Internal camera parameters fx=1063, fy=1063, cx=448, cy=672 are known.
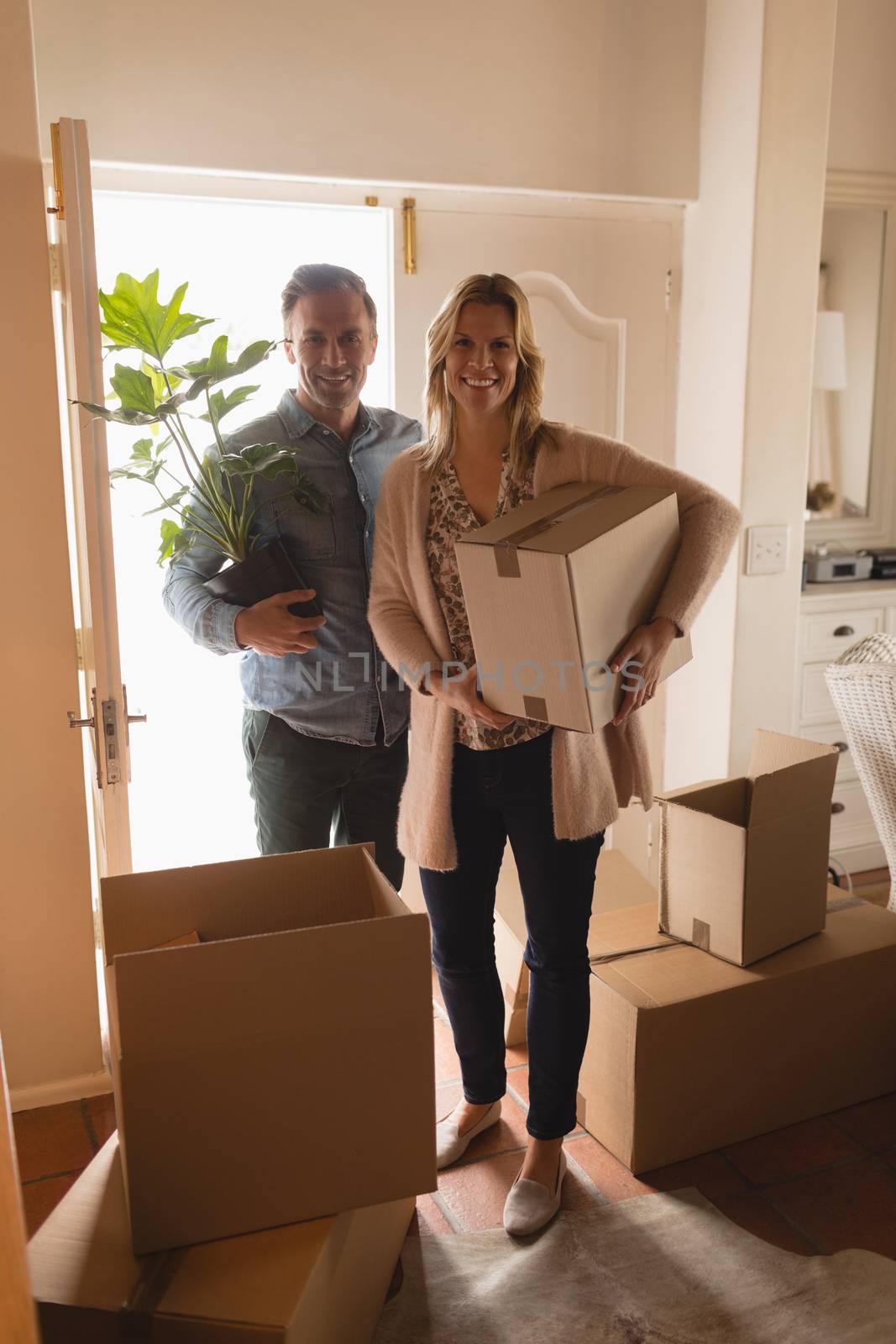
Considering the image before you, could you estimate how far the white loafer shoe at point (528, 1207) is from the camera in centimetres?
171

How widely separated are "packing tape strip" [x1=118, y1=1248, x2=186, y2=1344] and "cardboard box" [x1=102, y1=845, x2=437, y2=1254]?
1.0 inches

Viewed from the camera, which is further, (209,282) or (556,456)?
(209,282)

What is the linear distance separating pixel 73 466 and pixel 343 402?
54 centimetres

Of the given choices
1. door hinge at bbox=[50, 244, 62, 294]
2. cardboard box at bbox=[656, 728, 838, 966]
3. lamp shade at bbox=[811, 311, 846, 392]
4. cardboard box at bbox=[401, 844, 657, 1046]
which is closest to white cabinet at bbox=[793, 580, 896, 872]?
lamp shade at bbox=[811, 311, 846, 392]

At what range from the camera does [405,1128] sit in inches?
49.7

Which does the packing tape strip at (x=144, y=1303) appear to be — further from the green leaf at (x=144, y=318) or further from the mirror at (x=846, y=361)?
the mirror at (x=846, y=361)

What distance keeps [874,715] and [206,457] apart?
1333mm

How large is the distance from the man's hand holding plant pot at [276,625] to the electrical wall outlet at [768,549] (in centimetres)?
137

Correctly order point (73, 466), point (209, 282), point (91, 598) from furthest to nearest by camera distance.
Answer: point (209, 282)
point (73, 466)
point (91, 598)

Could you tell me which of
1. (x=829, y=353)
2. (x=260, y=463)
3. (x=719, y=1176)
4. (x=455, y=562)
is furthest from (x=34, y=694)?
(x=829, y=353)

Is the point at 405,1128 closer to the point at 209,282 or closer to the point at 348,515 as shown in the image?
the point at 348,515

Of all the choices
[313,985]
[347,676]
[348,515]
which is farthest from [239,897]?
[348,515]

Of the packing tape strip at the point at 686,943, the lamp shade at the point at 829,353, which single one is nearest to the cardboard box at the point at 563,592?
the packing tape strip at the point at 686,943

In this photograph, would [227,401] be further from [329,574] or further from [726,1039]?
[726,1039]
